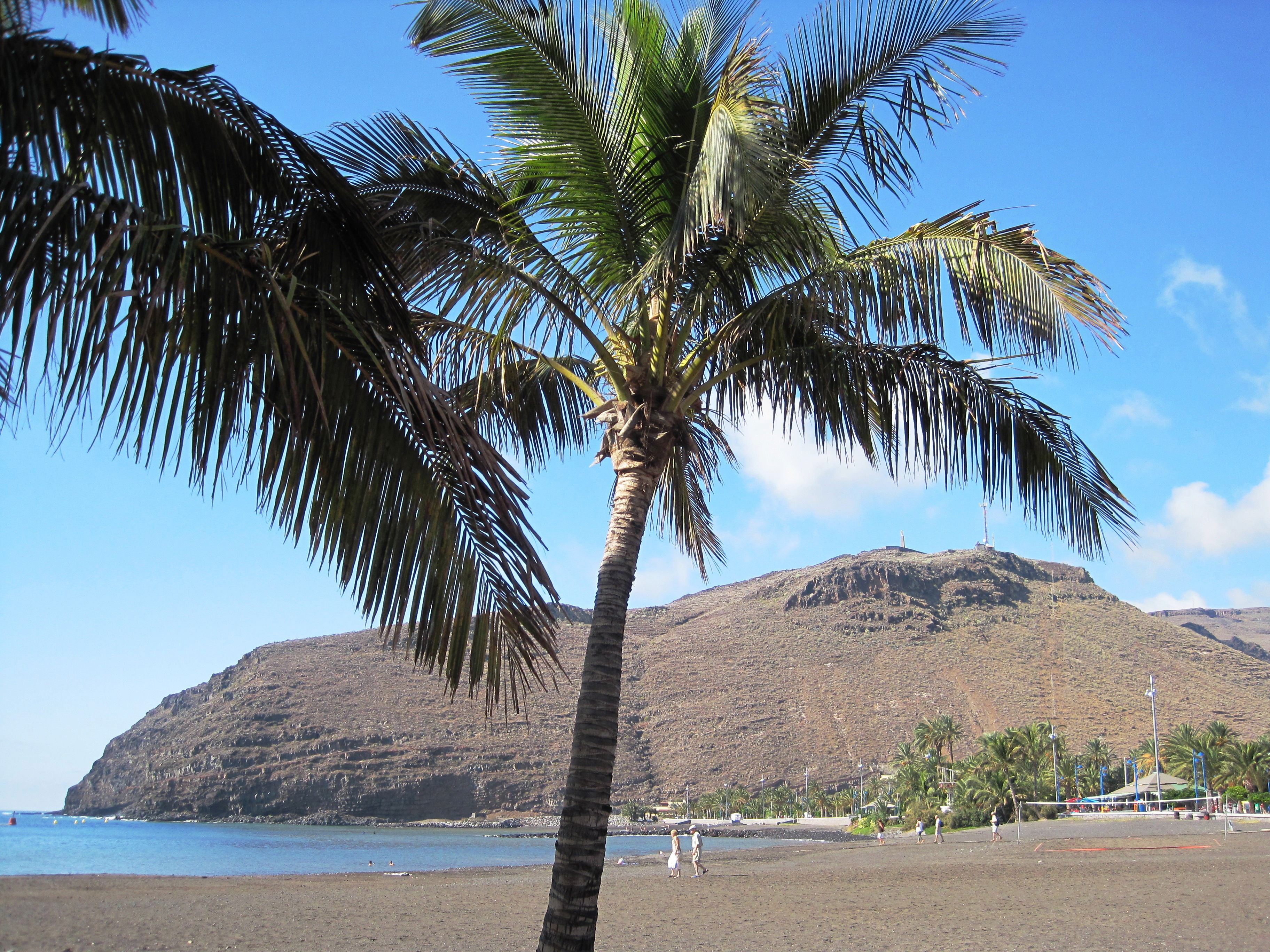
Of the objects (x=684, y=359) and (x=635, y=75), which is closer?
(x=635, y=75)

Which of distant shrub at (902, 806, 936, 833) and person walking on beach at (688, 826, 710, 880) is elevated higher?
person walking on beach at (688, 826, 710, 880)

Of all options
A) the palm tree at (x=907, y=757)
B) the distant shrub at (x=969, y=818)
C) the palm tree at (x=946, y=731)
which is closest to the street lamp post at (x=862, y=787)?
the palm tree at (x=907, y=757)

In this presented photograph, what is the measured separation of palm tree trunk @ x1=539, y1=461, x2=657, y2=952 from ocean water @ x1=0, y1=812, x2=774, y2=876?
31.0 m

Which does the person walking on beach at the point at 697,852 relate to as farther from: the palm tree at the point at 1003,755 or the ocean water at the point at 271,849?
the palm tree at the point at 1003,755

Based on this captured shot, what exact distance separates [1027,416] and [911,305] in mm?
910

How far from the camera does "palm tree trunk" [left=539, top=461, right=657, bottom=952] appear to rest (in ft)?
13.6

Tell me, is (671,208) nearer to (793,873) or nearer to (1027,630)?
(793,873)

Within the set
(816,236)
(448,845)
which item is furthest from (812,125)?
(448,845)

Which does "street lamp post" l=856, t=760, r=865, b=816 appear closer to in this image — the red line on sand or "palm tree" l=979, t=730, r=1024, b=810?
"palm tree" l=979, t=730, r=1024, b=810

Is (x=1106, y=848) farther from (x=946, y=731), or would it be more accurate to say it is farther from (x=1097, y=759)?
(x=1097, y=759)

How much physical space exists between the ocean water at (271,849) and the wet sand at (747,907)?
11.7 meters

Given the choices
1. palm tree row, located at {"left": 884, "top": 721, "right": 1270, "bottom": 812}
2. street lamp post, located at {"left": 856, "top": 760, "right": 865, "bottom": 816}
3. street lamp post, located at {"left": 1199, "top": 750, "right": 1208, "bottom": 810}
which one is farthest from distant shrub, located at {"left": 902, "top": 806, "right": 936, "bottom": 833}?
street lamp post, located at {"left": 1199, "top": 750, "right": 1208, "bottom": 810}

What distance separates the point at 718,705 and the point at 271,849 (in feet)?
181

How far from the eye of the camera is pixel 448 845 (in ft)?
205
